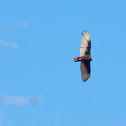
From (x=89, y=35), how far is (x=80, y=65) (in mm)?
3155

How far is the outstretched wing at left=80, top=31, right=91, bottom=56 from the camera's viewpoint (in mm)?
103000

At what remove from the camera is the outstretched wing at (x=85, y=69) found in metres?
104

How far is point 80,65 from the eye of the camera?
104 m

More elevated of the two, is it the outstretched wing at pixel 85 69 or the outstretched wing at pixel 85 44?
the outstretched wing at pixel 85 44

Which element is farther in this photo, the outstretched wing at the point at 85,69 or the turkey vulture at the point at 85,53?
the outstretched wing at the point at 85,69

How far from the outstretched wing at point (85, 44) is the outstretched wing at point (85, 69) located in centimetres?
113

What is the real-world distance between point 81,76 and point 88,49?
124 inches

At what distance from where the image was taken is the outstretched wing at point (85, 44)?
103000mm

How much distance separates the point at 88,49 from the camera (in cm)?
10356

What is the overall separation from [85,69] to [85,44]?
2.71 metres

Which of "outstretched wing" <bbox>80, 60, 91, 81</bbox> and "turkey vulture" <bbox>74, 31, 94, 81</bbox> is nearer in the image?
"turkey vulture" <bbox>74, 31, 94, 81</bbox>

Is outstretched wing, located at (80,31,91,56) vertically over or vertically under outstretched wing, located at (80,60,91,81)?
over

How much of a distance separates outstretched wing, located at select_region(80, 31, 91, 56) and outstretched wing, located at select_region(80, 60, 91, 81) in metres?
1.13

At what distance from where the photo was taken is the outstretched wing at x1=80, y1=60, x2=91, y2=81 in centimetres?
10400
